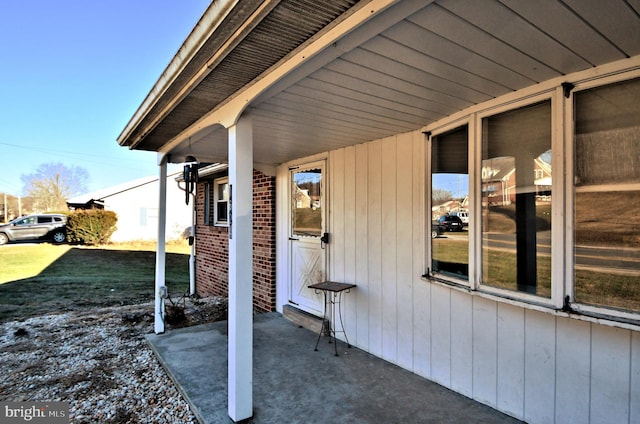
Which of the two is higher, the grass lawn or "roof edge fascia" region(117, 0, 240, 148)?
"roof edge fascia" region(117, 0, 240, 148)

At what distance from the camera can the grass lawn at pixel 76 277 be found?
6828 millimetres

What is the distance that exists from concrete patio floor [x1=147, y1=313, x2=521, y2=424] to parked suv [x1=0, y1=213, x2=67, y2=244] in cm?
1781

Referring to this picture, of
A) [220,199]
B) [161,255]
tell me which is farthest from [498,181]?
[220,199]

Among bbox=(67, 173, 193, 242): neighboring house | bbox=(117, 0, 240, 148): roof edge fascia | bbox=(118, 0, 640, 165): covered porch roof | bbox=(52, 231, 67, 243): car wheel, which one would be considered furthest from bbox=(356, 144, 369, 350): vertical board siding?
bbox=(52, 231, 67, 243): car wheel

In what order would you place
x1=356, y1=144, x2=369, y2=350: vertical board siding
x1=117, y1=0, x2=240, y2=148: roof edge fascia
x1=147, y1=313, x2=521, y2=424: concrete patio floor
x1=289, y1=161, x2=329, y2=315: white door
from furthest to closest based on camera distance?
x1=289, y1=161, x2=329, y2=315: white door
x1=356, y1=144, x2=369, y2=350: vertical board siding
x1=147, y1=313, x2=521, y2=424: concrete patio floor
x1=117, y1=0, x2=240, y2=148: roof edge fascia

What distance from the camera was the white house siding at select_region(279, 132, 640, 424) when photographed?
2064 millimetres

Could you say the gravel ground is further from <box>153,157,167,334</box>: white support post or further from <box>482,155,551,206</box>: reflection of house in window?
<box>482,155,551,206</box>: reflection of house in window

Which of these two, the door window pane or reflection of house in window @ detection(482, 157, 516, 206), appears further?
the door window pane

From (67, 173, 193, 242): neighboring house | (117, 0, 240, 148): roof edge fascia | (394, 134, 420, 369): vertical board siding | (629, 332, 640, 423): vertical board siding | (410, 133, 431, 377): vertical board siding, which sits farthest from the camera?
(67, 173, 193, 242): neighboring house

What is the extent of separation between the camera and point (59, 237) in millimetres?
17562

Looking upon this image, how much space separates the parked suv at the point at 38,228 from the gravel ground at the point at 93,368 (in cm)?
1522

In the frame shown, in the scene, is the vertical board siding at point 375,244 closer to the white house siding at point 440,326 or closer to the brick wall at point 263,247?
the white house siding at point 440,326

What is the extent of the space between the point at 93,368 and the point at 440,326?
3.62 meters

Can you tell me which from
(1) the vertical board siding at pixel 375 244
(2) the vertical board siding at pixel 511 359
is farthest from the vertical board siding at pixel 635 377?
(1) the vertical board siding at pixel 375 244
